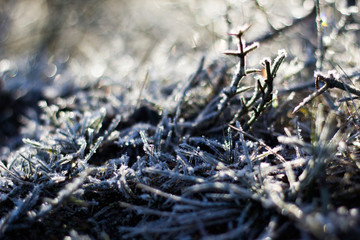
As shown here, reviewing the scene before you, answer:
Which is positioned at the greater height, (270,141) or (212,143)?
(212,143)

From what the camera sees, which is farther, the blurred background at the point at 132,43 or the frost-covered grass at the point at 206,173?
the blurred background at the point at 132,43

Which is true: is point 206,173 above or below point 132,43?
above

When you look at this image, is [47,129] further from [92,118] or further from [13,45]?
[13,45]

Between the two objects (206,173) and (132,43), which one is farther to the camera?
(132,43)

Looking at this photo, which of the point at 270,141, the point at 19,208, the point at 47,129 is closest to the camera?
the point at 19,208

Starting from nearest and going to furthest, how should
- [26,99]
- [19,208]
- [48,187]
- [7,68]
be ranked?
1. [19,208]
2. [48,187]
3. [26,99]
4. [7,68]

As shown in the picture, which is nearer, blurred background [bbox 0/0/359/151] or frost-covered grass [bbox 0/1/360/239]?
frost-covered grass [bbox 0/1/360/239]

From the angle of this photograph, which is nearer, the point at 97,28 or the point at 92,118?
the point at 92,118

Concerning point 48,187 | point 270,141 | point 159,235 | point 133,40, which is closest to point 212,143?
point 270,141
